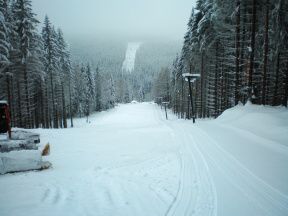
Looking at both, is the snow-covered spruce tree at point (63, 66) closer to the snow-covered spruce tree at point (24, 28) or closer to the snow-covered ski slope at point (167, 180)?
the snow-covered spruce tree at point (24, 28)

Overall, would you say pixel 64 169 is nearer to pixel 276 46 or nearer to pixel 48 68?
pixel 276 46

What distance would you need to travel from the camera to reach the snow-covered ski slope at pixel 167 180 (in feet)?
20.0

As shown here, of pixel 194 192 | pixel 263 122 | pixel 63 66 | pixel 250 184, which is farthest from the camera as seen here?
pixel 63 66

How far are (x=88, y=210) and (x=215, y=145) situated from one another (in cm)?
820

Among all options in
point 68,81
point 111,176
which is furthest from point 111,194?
point 68,81

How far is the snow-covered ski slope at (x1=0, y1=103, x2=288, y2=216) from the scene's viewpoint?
20.0 ft

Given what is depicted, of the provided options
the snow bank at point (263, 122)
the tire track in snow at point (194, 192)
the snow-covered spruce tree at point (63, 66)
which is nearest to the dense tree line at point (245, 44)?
the snow bank at point (263, 122)

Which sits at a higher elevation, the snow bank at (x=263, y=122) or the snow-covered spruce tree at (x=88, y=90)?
the snow-covered spruce tree at (x=88, y=90)

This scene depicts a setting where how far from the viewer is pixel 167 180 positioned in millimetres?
8109

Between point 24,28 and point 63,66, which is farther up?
point 24,28

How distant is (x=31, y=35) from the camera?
3061 cm

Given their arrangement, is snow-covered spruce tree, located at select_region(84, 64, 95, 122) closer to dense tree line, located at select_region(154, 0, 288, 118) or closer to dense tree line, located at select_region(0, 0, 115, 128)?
dense tree line, located at select_region(0, 0, 115, 128)

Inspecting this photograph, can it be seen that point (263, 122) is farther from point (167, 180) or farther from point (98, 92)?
point (98, 92)

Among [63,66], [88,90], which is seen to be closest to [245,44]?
[63,66]
